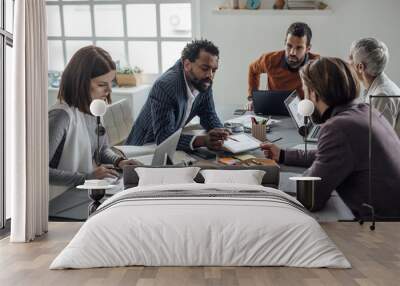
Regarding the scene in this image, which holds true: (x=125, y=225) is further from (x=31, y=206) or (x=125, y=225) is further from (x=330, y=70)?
(x=330, y=70)

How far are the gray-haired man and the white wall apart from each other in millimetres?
60

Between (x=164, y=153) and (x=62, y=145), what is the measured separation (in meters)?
0.98

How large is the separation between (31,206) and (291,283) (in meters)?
2.51

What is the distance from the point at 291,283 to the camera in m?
3.95

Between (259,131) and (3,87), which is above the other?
(3,87)

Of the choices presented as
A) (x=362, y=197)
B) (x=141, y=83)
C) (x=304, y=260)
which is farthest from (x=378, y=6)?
(x=304, y=260)

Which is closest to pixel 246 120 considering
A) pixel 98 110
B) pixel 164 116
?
pixel 164 116

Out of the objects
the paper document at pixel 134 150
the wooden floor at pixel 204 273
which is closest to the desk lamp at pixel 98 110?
the paper document at pixel 134 150

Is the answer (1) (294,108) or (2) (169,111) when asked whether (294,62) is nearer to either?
(1) (294,108)

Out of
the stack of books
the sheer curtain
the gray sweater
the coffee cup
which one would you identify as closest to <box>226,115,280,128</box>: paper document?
the coffee cup

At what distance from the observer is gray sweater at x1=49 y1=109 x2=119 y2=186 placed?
20.1 ft

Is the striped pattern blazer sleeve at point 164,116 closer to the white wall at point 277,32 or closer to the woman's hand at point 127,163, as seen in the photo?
the woman's hand at point 127,163

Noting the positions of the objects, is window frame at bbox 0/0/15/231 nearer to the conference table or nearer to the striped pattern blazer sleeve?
the conference table

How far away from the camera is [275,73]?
244 inches
